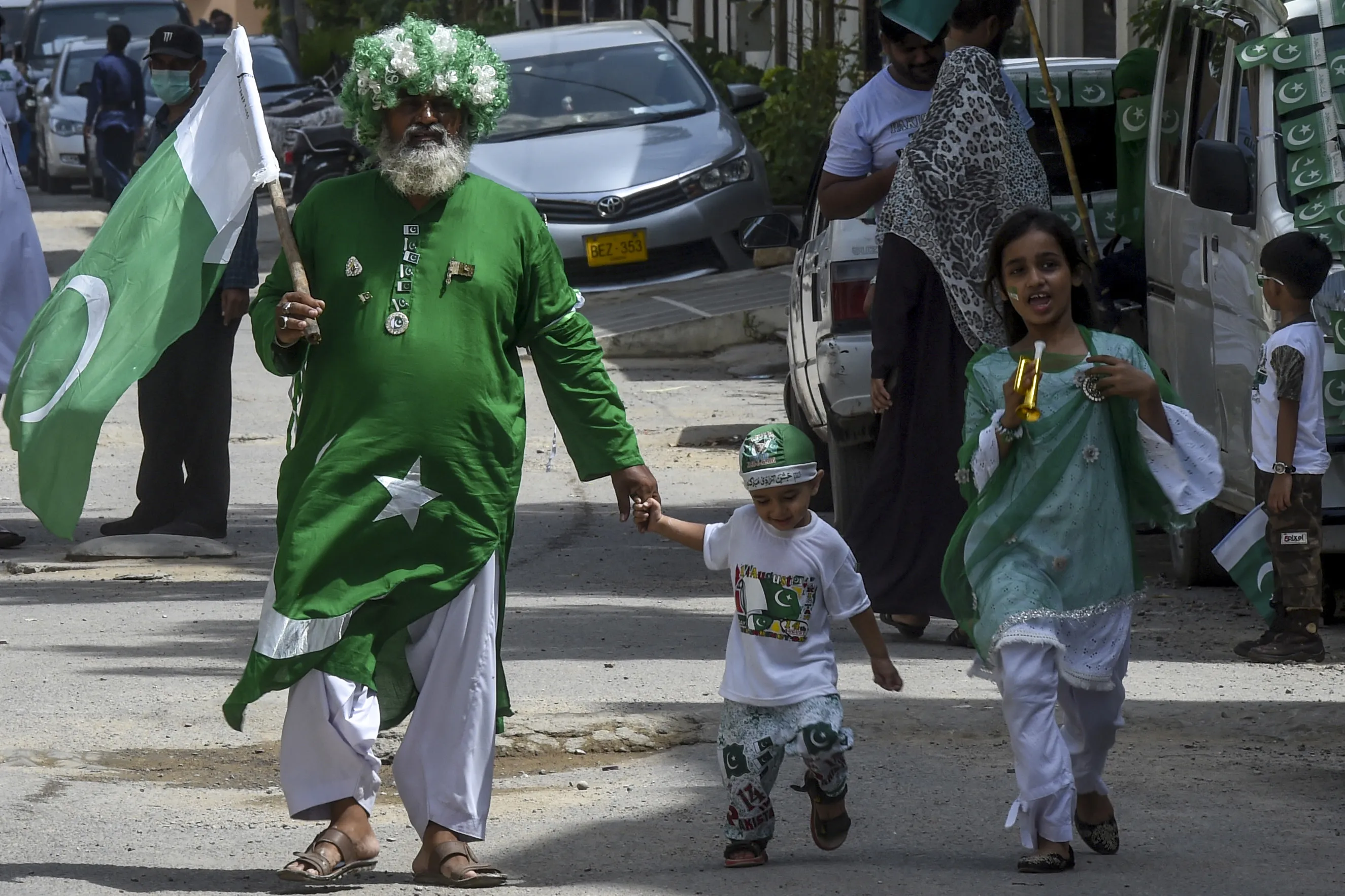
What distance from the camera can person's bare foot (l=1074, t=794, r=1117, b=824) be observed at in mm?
4840

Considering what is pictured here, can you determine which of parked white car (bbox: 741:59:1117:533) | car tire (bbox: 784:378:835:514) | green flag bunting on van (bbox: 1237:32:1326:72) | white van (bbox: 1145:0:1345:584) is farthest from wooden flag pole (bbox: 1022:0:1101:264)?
car tire (bbox: 784:378:835:514)

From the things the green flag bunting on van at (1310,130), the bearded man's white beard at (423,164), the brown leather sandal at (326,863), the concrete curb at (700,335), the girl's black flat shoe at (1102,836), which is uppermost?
the bearded man's white beard at (423,164)

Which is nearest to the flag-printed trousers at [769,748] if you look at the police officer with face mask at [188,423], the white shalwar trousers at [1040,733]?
the white shalwar trousers at [1040,733]

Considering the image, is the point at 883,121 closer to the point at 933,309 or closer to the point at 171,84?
the point at 933,309

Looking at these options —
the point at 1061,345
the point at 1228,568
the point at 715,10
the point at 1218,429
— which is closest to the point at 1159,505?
the point at 1061,345

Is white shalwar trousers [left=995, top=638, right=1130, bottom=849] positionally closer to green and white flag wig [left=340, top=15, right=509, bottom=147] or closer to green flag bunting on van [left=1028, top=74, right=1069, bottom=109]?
green and white flag wig [left=340, top=15, right=509, bottom=147]

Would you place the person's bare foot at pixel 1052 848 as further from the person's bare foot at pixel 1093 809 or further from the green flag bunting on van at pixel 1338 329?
the green flag bunting on van at pixel 1338 329

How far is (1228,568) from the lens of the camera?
6.90 m

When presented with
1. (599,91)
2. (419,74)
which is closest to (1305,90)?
(419,74)

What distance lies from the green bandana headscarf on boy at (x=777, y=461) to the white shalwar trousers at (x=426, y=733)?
23.4 inches

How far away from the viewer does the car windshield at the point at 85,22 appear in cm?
3048

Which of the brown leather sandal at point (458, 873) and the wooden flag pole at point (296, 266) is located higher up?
the wooden flag pole at point (296, 266)

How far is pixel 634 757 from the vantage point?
5.93 m

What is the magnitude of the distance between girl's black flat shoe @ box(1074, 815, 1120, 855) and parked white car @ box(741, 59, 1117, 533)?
2624 millimetres
